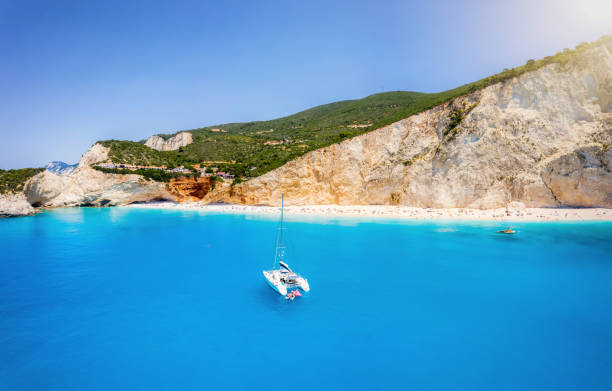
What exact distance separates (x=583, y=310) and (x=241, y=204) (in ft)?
146

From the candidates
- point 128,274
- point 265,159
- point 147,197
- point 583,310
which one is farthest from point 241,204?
point 583,310

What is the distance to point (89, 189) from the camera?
51719 mm

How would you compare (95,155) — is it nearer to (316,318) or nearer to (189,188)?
(189,188)

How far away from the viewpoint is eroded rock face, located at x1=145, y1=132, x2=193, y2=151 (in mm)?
81250

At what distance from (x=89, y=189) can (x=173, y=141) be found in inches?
1400

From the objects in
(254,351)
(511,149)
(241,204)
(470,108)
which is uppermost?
(470,108)

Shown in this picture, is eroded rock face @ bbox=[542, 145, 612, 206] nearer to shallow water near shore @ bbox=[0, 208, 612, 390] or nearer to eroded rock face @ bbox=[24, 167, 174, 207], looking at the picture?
shallow water near shore @ bbox=[0, 208, 612, 390]

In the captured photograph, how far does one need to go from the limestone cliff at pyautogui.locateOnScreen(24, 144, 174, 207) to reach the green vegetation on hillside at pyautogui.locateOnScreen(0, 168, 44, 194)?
178 centimetres

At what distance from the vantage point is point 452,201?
118ft

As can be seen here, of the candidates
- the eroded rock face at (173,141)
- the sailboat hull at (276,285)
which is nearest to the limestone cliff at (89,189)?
the eroded rock face at (173,141)

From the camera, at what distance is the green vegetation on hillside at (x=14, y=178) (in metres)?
45.3

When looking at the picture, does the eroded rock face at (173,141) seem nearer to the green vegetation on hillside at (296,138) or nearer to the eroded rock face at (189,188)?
the green vegetation on hillside at (296,138)

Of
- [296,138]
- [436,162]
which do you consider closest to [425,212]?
[436,162]

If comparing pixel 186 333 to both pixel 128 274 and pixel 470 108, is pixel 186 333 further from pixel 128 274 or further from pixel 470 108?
pixel 470 108
